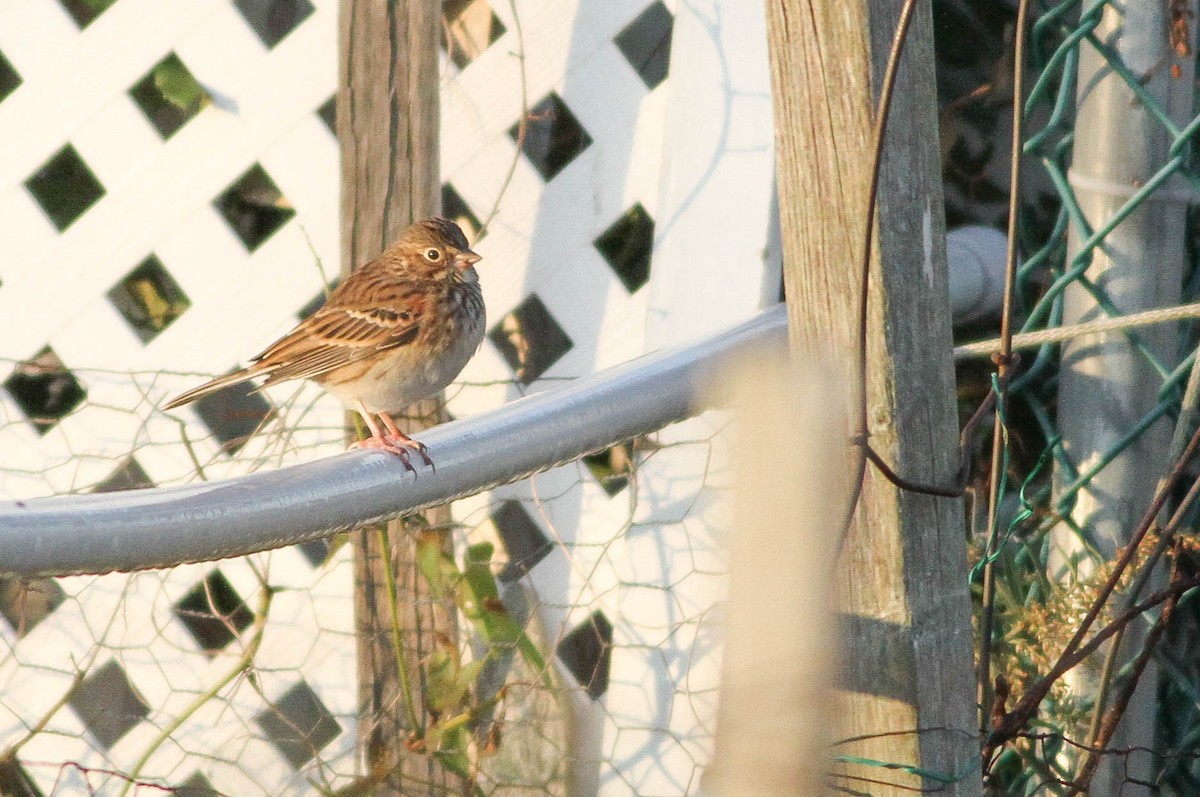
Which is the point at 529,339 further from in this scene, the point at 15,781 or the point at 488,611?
the point at 15,781

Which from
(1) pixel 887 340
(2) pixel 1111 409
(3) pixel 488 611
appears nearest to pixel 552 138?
(3) pixel 488 611

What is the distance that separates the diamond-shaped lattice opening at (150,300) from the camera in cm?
381

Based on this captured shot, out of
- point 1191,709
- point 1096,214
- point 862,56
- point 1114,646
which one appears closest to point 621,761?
point 1114,646

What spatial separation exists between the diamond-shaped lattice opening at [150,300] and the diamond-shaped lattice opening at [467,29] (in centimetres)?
102

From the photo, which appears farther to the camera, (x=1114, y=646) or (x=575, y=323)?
(x=575, y=323)

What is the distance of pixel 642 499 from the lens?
297 centimetres

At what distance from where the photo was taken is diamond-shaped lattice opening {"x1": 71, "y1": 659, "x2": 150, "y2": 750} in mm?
3588

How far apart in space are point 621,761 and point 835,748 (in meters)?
1.07

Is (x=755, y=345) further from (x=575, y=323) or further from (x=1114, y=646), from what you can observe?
(x=575, y=323)

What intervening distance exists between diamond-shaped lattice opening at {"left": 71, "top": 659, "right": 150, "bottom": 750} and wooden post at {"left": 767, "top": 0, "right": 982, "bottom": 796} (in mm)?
2414

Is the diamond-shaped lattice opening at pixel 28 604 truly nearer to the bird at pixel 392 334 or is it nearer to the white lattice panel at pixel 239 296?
the white lattice panel at pixel 239 296

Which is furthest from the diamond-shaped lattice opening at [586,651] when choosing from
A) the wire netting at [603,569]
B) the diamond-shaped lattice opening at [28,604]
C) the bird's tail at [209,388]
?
the diamond-shaped lattice opening at [28,604]

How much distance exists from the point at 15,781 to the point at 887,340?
8.95ft

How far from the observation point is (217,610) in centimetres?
360
